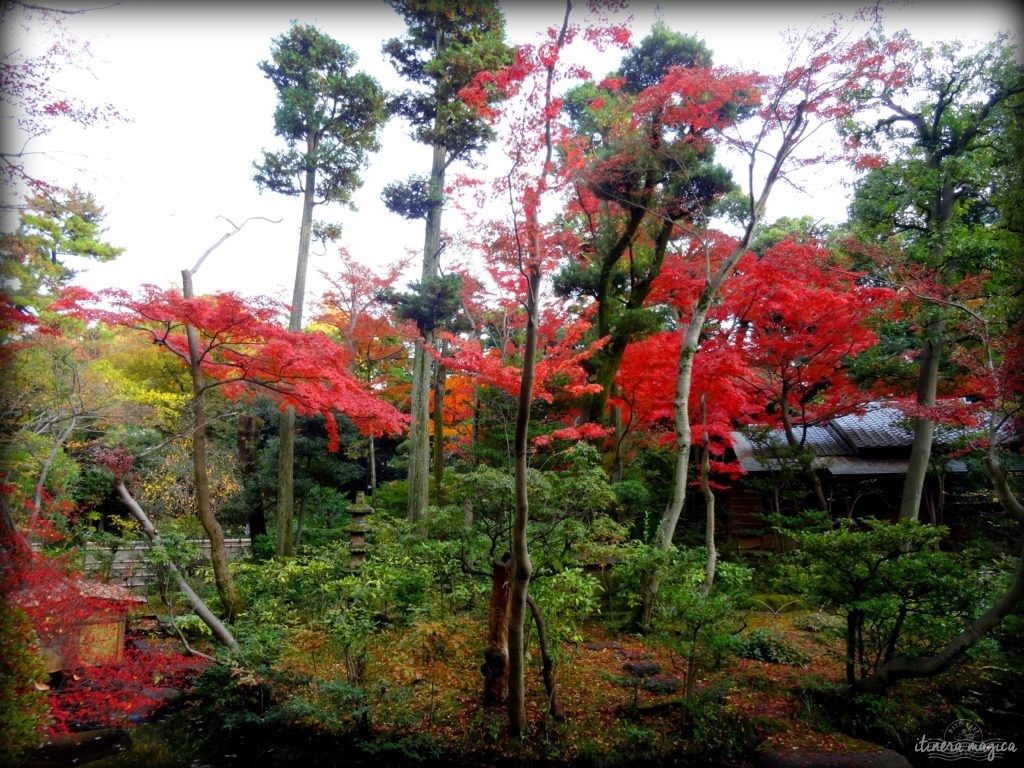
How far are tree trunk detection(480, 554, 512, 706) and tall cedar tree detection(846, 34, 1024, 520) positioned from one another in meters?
6.14

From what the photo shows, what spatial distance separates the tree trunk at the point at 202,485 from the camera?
673cm

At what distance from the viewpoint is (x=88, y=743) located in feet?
16.8

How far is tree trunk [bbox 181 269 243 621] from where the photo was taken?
673 cm

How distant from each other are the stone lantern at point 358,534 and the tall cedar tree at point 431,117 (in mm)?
3272

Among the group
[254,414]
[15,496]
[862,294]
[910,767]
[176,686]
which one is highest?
[862,294]

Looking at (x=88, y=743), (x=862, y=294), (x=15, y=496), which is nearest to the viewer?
(x=15, y=496)

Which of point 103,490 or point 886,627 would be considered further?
point 103,490

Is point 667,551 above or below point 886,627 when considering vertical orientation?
above

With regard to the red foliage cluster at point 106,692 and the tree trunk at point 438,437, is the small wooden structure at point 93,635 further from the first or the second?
the tree trunk at point 438,437

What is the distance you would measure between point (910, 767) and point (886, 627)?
124cm

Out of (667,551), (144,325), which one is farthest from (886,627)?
(144,325)

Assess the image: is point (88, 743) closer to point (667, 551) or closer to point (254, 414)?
point (667, 551)

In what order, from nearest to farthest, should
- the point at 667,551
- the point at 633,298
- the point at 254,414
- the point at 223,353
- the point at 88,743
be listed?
the point at 88,743 → the point at 667,551 → the point at 223,353 → the point at 633,298 → the point at 254,414

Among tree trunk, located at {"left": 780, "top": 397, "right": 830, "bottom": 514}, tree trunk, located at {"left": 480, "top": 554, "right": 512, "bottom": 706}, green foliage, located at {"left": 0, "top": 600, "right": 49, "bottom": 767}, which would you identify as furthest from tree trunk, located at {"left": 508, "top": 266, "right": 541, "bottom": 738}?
tree trunk, located at {"left": 780, "top": 397, "right": 830, "bottom": 514}
